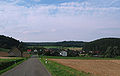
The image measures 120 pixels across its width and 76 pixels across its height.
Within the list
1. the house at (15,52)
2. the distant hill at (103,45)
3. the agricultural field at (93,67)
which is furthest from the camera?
the distant hill at (103,45)

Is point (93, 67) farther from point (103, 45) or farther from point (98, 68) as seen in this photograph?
point (103, 45)

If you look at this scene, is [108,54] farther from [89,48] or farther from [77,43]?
[77,43]

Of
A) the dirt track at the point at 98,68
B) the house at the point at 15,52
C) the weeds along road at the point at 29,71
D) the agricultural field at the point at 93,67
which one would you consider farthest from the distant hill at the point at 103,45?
the weeds along road at the point at 29,71

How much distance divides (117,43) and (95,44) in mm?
28598

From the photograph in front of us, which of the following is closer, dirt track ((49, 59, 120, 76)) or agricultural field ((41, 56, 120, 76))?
agricultural field ((41, 56, 120, 76))

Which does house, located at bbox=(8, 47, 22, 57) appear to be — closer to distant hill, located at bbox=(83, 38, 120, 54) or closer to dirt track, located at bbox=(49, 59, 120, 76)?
distant hill, located at bbox=(83, 38, 120, 54)

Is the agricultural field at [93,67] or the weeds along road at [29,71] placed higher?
the weeds along road at [29,71]

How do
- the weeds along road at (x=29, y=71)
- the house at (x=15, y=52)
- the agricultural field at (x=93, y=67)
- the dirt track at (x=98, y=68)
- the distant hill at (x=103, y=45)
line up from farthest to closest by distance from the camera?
the distant hill at (x=103, y=45), the house at (x=15, y=52), the dirt track at (x=98, y=68), the agricultural field at (x=93, y=67), the weeds along road at (x=29, y=71)

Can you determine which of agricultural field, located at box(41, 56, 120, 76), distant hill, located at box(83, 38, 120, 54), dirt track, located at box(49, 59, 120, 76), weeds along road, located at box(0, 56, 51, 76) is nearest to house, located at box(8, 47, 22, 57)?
distant hill, located at box(83, 38, 120, 54)

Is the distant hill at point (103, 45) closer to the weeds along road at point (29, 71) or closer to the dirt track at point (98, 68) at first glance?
the dirt track at point (98, 68)

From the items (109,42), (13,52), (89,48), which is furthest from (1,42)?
(109,42)

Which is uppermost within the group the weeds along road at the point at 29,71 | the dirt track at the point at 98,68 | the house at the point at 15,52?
the house at the point at 15,52

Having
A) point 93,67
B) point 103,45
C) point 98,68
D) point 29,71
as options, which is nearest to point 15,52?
point 103,45

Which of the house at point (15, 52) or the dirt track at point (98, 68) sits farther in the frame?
the house at point (15, 52)
